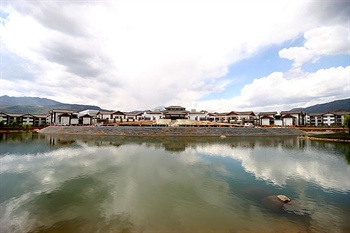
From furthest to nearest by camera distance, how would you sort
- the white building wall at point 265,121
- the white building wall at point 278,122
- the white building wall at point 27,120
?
the white building wall at point 27,120, the white building wall at point 265,121, the white building wall at point 278,122

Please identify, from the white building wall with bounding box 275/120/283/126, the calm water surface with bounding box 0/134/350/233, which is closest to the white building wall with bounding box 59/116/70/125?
the calm water surface with bounding box 0/134/350/233

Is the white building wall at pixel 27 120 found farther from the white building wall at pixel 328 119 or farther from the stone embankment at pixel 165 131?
the white building wall at pixel 328 119

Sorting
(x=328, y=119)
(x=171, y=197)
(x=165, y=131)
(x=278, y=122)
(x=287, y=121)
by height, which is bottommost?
(x=171, y=197)

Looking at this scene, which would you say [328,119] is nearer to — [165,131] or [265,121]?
[265,121]

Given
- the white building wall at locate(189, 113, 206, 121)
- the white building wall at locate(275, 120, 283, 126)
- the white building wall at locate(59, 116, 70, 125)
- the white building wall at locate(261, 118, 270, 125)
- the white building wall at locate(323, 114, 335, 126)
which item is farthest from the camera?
the white building wall at locate(323, 114, 335, 126)

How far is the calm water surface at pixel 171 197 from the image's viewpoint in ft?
27.8

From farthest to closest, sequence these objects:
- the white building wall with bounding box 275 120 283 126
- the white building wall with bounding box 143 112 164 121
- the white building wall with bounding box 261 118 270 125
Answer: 1. the white building wall with bounding box 143 112 164 121
2. the white building wall with bounding box 261 118 270 125
3. the white building wall with bounding box 275 120 283 126

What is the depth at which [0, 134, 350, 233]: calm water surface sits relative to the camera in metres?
8.48

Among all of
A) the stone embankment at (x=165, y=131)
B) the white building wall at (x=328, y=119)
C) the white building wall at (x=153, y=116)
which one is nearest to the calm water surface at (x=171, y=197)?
the stone embankment at (x=165, y=131)

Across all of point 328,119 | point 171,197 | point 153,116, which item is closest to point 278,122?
point 328,119

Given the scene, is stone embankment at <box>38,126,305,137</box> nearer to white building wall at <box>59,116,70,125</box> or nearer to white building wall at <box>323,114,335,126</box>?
white building wall at <box>59,116,70,125</box>

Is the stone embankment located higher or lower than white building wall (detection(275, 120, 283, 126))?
lower

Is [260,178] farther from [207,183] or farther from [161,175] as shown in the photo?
[161,175]

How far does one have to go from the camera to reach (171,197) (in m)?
11.4
